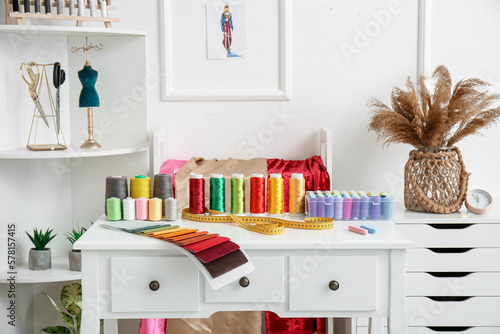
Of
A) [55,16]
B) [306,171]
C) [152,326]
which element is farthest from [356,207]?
[55,16]

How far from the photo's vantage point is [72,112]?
2.74 m

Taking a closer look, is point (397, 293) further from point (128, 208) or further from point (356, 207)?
point (128, 208)

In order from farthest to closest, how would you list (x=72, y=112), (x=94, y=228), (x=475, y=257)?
(x=72, y=112) < (x=475, y=257) < (x=94, y=228)

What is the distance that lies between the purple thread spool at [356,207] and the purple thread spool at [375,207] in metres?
0.05

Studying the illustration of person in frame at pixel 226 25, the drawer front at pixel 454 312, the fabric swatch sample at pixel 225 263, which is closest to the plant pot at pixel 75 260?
the fabric swatch sample at pixel 225 263

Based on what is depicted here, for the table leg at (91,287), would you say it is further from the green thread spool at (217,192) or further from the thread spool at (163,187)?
the green thread spool at (217,192)

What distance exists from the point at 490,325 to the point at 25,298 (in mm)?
1963

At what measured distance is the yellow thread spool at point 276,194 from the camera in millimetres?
2227

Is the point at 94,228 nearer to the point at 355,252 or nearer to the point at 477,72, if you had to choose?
the point at 355,252

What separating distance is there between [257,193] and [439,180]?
768 mm

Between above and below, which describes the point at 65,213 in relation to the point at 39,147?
below

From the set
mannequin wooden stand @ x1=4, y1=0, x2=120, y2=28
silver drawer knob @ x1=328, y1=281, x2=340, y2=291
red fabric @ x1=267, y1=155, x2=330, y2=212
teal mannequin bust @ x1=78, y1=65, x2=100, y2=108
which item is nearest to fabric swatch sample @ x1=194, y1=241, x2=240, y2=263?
silver drawer knob @ x1=328, y1=281, x2=340, y2=291

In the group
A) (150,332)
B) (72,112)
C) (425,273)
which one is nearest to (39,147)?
(72,112)

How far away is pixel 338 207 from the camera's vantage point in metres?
2.19
